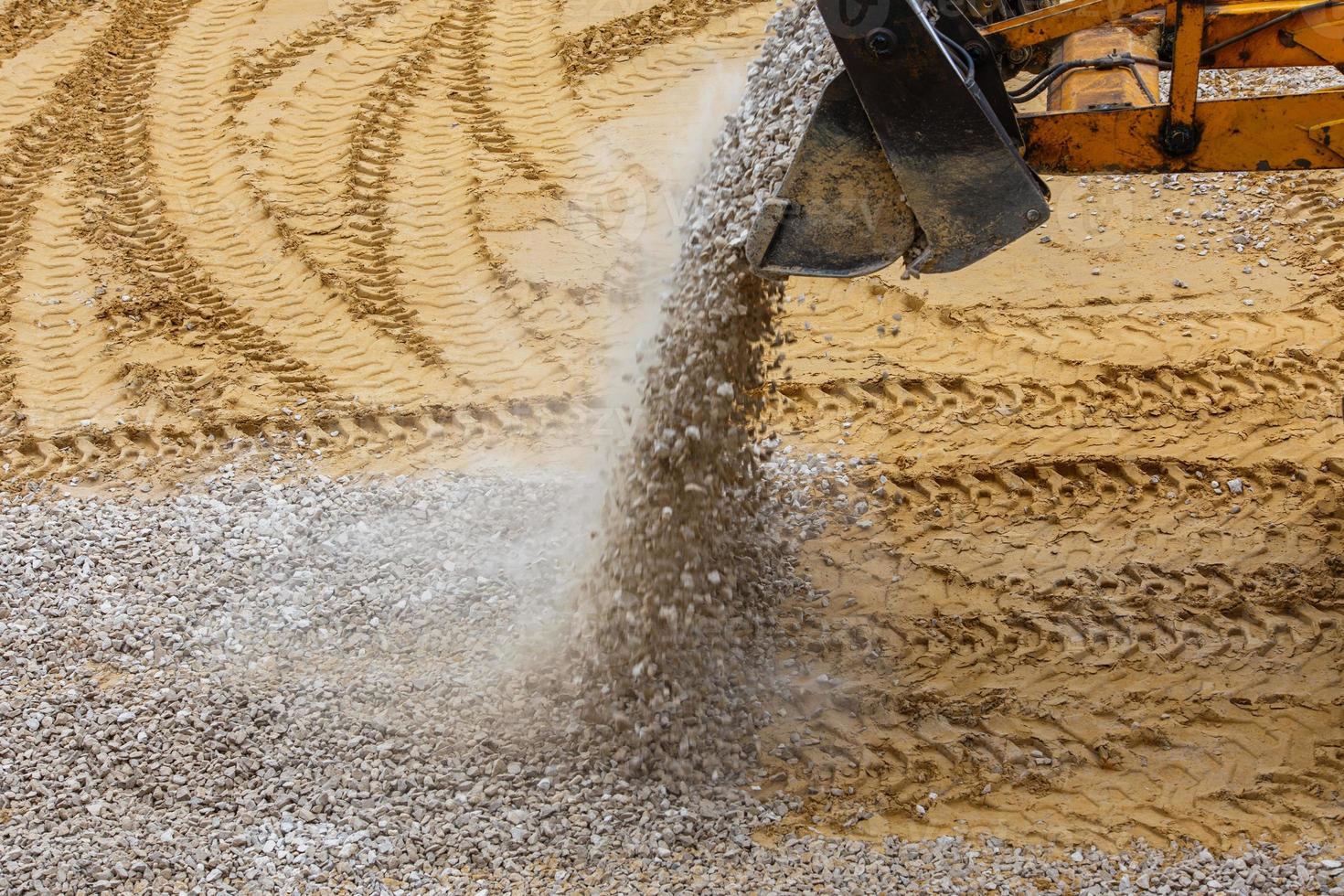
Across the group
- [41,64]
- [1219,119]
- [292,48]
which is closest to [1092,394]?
[1219,119]

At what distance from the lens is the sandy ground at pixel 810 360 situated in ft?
12.5

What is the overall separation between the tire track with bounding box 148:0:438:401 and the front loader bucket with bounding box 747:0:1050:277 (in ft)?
9.32

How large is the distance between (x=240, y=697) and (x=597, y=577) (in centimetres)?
122

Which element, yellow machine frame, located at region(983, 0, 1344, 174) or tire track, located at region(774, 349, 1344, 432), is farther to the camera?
tire track, located at region(774, 349, 1344, 432)

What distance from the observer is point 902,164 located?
2.92 metres

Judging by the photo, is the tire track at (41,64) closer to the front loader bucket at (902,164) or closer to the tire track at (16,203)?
the tire track at (16,203)

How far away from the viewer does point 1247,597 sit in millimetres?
4125

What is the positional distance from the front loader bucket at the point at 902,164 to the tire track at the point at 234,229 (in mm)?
2840

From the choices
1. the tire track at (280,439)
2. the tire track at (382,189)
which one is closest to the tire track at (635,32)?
the tire track at (382,189)

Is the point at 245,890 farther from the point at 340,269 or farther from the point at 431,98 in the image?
the point at 431,98

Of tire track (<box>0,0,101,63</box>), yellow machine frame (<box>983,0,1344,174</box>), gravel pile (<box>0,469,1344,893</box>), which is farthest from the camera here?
tire track (<box>0,0,101,63</box>)

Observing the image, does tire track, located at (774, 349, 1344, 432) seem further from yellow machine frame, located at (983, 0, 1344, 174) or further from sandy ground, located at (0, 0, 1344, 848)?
yellow machine frame, located at (983, 0, 1344, 174)

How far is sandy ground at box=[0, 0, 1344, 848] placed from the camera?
12.5 ft

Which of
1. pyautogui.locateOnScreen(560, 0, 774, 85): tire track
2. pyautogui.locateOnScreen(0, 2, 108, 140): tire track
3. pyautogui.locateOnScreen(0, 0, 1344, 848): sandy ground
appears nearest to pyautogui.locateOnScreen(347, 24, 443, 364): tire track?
pyautogui.locateOnScreen(0, 0, 1344, 848): sandy ground
